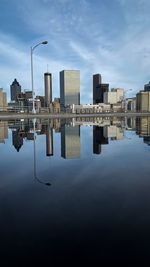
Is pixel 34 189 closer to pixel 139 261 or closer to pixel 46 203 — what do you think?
pixel 46 203

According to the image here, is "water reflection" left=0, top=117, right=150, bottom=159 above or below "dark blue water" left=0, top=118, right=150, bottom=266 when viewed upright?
above

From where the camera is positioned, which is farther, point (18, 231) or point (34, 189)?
point (34, 189)

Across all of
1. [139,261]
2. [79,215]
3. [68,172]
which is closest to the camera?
[139,261]

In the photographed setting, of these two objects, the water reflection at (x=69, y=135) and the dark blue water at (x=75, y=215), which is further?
the water reflection at (x=69, y=135)

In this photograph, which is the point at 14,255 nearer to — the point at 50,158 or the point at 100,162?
the point at 100,162

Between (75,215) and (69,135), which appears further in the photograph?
(69,135)

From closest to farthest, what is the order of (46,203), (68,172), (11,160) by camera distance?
(46,203), (68,172), (11,160)

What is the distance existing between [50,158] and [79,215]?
6.31 meters

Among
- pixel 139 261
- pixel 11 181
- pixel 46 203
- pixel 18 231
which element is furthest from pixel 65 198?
pixel 139 261

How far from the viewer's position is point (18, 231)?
3.92 m

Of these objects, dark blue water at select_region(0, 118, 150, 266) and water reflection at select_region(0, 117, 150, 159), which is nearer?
dark blue water at select_region(0, 118, 150, 266)

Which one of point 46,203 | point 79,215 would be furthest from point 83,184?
point 79,215

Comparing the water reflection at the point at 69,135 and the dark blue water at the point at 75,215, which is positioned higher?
the water reflection at the point at 69,135

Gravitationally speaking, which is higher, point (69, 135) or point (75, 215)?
point (69, 135)
